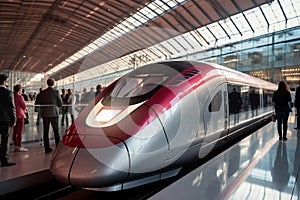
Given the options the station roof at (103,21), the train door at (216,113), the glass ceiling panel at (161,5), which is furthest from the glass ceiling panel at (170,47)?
the train door at (216,113)

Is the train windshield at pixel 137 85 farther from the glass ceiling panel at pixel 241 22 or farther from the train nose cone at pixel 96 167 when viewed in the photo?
the glass ceiling panel at pixel 241 22

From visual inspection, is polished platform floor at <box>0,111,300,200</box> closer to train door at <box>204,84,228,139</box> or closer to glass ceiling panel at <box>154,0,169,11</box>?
train door at <box>204,84,228,139</box>

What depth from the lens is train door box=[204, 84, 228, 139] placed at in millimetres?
4109

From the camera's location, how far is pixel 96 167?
9.21 ft

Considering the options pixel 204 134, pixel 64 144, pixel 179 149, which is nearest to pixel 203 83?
pixel 204 134

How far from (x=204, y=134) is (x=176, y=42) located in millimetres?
25053

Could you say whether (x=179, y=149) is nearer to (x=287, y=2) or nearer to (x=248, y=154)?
(x=248, y=154)

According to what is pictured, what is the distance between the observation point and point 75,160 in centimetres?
291

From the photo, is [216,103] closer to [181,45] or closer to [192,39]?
[192,39]

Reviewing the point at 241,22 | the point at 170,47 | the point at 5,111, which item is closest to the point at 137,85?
the point at 5,111

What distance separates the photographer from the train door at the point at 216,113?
4.11 m

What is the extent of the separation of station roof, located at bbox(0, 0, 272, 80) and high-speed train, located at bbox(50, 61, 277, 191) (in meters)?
15.3

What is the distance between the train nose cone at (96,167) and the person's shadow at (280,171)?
203 centimetres

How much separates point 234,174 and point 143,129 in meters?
1.55
